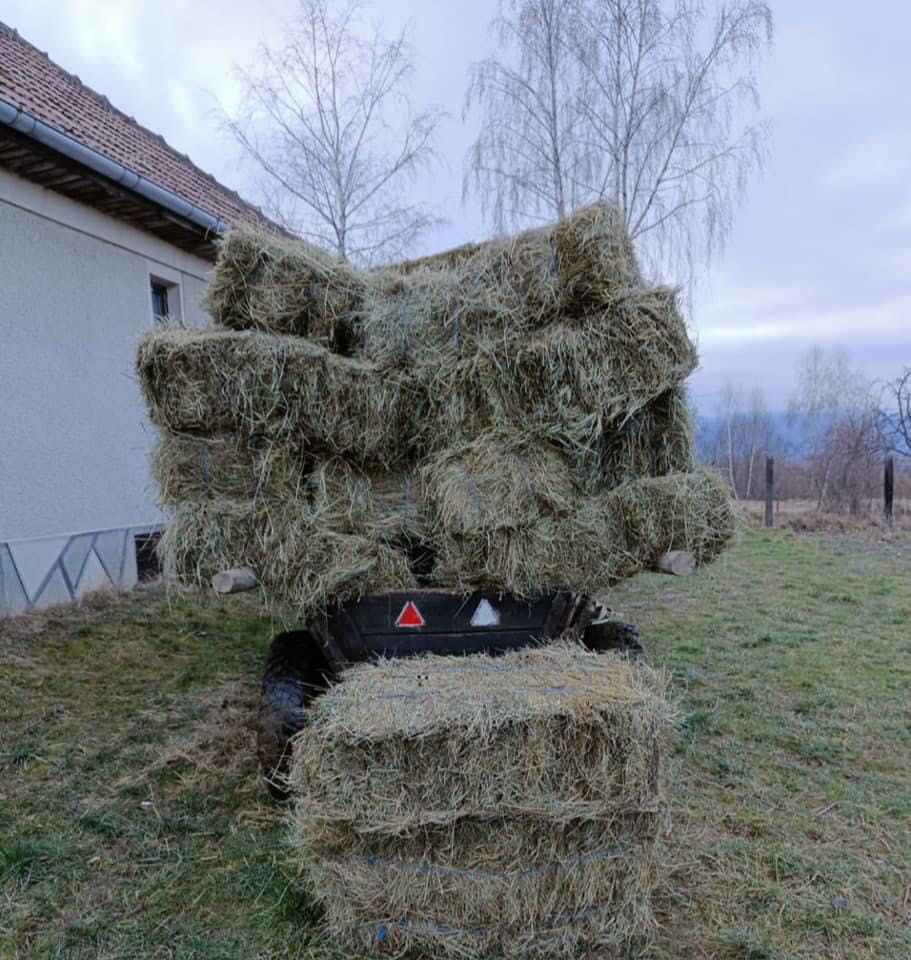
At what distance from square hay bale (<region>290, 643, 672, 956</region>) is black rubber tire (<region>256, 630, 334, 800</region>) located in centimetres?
65

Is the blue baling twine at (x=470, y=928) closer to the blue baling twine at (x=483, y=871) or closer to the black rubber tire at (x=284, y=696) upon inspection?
the blue baling twine at (x=483, y=871)

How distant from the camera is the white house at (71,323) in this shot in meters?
5.36

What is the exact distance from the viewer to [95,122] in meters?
7.27

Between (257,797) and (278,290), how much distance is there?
2142mm

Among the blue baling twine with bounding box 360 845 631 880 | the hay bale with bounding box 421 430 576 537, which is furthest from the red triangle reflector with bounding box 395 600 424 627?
the blue baling twine with bounding box 360 845 631 880

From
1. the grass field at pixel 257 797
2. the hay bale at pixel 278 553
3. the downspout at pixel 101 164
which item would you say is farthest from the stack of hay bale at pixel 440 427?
the downspout at pixel 101 164

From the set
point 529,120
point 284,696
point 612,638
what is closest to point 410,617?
point 284,696

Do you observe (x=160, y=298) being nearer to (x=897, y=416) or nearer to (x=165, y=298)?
(x=165, y=298)

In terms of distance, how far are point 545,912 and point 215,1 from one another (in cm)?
1183

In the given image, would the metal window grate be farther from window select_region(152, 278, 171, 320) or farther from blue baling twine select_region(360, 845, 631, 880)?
blue baling twine select_region(360, 845, 631, 880)

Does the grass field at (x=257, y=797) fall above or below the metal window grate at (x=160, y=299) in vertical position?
below

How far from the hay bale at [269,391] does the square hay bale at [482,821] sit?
1.15 meters

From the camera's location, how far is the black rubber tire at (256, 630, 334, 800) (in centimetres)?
273

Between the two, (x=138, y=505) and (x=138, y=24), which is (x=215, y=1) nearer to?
(x=138, y=24)
